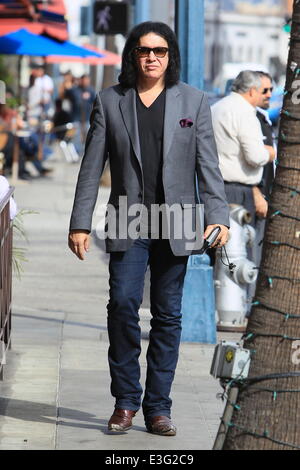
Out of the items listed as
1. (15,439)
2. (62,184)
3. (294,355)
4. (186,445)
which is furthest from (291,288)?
(62,184)

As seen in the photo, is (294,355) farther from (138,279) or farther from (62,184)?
(62,184)

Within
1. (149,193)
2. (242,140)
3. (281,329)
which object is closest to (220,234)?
(149,193)

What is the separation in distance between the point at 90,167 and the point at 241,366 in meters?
1.82

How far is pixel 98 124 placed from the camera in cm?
594

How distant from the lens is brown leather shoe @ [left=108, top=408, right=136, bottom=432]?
5879 mm

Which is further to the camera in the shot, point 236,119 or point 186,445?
point 236,119

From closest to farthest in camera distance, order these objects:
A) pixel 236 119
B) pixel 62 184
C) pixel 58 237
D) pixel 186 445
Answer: pixel 186 445, pixel 236 119, pixel 58 237, pixel 62 184

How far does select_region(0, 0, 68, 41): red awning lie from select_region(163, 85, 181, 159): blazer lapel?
12.0 meters

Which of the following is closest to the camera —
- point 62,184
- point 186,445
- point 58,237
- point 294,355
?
point 294,355

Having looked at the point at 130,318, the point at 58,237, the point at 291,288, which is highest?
the point at 291,288

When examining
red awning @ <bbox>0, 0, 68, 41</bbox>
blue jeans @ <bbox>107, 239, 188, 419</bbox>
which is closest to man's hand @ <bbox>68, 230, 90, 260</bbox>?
blue jeans @ <bbox>107, 239, 188, 419</bbox>

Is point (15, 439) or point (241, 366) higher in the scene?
point (241, 366)

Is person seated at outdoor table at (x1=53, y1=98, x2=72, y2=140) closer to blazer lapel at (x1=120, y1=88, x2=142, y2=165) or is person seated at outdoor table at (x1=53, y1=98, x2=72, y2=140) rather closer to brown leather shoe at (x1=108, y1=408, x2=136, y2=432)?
blazer lapel at (x1=120, y1=88, x2=142, y2=165)

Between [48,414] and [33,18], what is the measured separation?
1270cm
